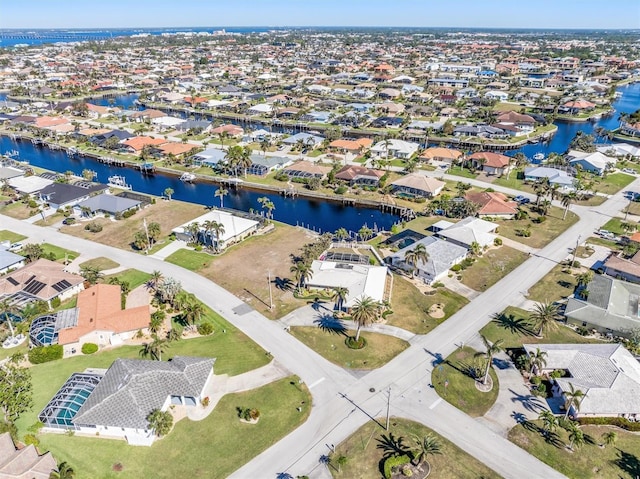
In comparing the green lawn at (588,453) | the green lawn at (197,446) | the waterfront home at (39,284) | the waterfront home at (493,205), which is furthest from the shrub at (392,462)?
the waterfront home at (493,205)

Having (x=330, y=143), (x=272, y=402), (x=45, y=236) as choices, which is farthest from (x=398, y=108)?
(x=272, y=402)

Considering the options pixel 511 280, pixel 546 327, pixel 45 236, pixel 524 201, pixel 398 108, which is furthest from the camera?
pixel 398 108

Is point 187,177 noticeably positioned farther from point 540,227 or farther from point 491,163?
point 540,227

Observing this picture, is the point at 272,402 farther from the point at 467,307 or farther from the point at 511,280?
the point at 511,280

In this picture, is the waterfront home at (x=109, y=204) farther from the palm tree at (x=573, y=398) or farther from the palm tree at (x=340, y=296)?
the palm tree at (x=573, y=398)

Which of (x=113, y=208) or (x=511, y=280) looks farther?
(x=113, y=208)

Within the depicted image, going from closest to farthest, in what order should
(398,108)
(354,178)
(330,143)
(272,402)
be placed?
1. (272,402)
2. (354,178)
3. (330,143)
4. (398,108)

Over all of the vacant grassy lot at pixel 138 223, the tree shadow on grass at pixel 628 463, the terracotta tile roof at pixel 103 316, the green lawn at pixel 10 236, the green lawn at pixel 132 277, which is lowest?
the green lawn at pixel 10 236
